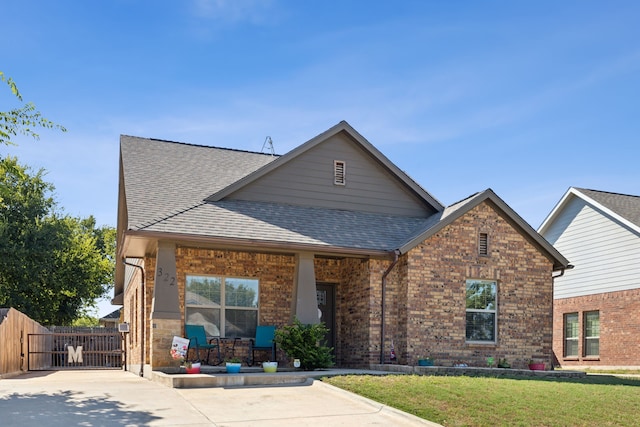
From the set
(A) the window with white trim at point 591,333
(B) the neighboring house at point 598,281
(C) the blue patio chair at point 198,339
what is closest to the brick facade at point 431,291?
(C) the blue patio chair at point 198,339

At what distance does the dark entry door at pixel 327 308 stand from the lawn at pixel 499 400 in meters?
5.18

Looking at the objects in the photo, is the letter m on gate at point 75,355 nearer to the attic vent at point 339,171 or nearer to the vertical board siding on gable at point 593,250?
the attic vent at point 339,171

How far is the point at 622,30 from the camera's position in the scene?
15289 mm

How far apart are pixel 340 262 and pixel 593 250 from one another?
11.6 m

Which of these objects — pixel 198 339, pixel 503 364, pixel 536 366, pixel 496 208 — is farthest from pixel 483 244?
pixel 198 339

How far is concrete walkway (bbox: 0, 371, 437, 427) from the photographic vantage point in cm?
941

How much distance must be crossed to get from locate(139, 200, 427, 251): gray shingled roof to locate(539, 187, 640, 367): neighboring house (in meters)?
8.62

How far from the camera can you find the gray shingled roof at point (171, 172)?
16.2 metres

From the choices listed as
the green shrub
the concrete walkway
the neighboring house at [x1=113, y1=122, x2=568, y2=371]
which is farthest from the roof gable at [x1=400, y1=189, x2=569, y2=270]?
the concrete walkway

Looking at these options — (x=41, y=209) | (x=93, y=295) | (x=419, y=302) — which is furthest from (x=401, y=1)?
(x=93, y=295)

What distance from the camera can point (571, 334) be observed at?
83.5 feet

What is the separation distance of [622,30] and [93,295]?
33.2 metres

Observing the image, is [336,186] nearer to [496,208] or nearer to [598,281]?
[496,208]

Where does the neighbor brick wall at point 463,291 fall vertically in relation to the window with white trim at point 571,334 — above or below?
above
